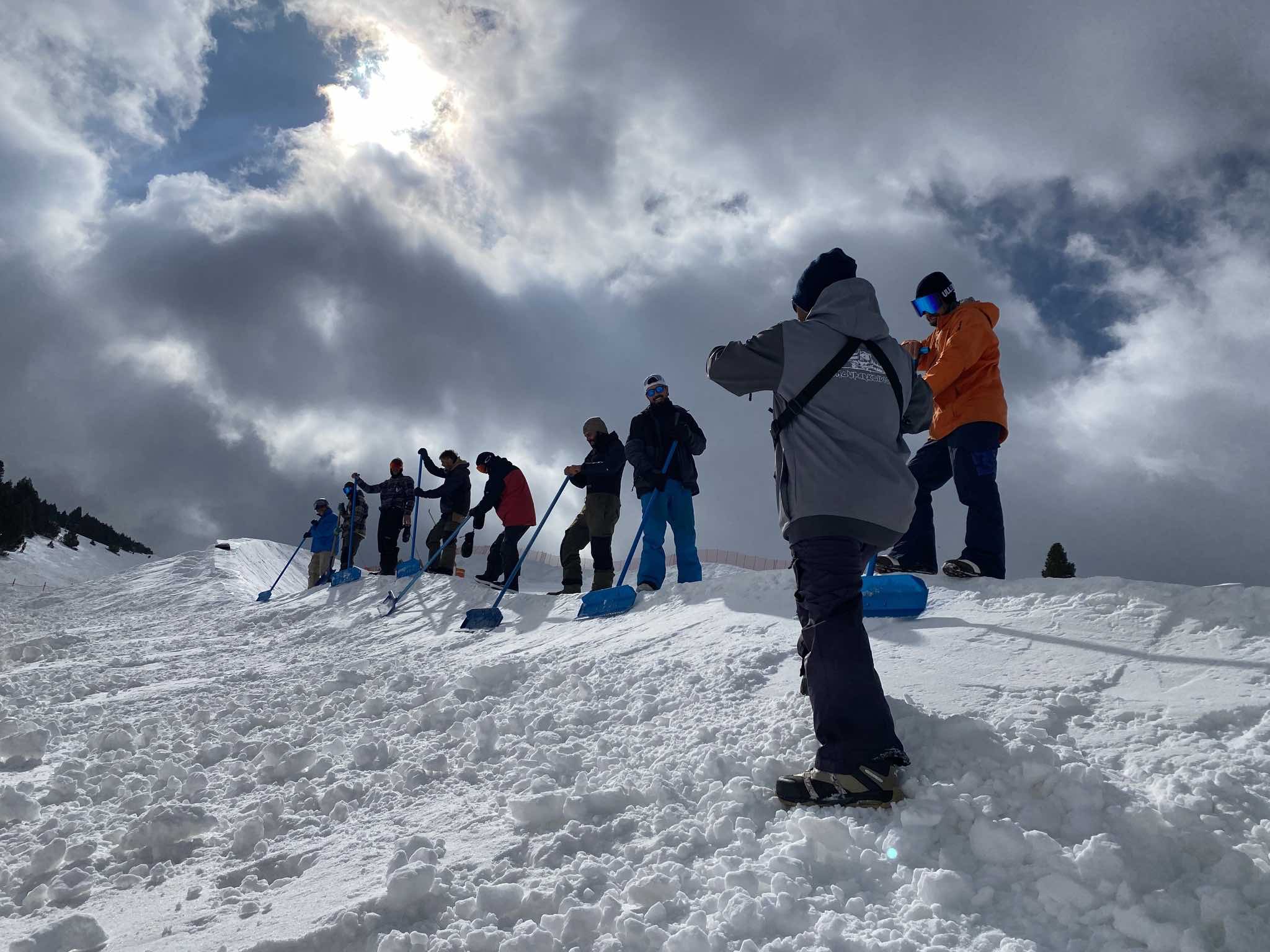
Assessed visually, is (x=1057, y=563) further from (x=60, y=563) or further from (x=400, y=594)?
(x=60, y=563)

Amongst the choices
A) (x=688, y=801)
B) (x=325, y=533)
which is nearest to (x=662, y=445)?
(x=688, y=801)

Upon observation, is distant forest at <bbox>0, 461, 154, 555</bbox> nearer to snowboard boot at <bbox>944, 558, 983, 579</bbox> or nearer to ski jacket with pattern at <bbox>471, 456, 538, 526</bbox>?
ski jacket with pattern at <bbox>471, 456, 538, 526</bbox>

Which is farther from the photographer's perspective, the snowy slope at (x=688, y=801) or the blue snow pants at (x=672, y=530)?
the blue snow pants at (x=672, y=530)

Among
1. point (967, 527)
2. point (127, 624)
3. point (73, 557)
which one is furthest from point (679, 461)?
point (73, 557)

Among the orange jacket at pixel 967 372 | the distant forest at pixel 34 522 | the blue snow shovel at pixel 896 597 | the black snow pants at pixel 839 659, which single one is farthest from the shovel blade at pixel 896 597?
the distant forest at pixel 34 522

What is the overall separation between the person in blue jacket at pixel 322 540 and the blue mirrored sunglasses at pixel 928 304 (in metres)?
12.7

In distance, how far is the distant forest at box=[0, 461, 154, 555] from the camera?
114 feet

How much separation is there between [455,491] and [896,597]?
25.6 ft

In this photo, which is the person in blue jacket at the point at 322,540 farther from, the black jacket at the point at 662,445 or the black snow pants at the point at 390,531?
the black jacket at the point at 662,445

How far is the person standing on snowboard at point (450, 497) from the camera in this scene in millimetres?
10836

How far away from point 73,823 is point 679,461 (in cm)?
508

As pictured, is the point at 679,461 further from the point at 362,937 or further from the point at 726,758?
the point at 362,937

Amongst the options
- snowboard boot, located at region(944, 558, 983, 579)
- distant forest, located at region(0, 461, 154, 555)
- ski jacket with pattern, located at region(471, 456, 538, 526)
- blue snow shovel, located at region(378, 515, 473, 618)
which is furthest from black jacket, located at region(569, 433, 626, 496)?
distant forest, located at region(0, 461, 154, 555)

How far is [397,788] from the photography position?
2.95 m
